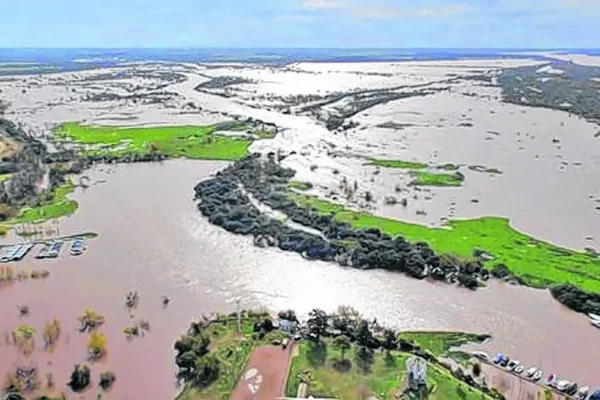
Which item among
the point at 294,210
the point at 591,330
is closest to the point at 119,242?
the point at 294,210

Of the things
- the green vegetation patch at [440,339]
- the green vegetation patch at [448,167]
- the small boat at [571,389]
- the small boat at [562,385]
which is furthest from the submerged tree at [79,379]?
the green vegetation patch at [448,167]

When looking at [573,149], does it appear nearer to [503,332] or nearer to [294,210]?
[294,210]

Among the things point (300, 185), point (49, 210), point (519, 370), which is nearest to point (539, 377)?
point (519, 370)

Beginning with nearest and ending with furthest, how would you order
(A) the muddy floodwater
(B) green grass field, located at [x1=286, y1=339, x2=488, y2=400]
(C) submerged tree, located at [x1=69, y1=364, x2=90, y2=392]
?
(B) green grass field, located at [x1=286, y1=339, x2=488, y2=400] < (C) submerged tree, located at [x1=69, y1=364, x2=90, y2=392] < (A) the muddy floodwater

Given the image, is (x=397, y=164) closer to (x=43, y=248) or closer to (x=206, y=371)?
(x=43, y=248)

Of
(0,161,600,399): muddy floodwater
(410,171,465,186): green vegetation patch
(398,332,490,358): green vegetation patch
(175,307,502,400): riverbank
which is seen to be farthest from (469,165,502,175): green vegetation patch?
(175,307,502,400): riverbank

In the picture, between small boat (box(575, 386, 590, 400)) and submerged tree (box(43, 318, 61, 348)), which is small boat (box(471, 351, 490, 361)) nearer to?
small boat (box(575, 386, 590, 400))

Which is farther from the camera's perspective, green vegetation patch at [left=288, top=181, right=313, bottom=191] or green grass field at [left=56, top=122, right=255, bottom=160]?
green grass field at [left=56, top=122, right=255, bottom=160]
